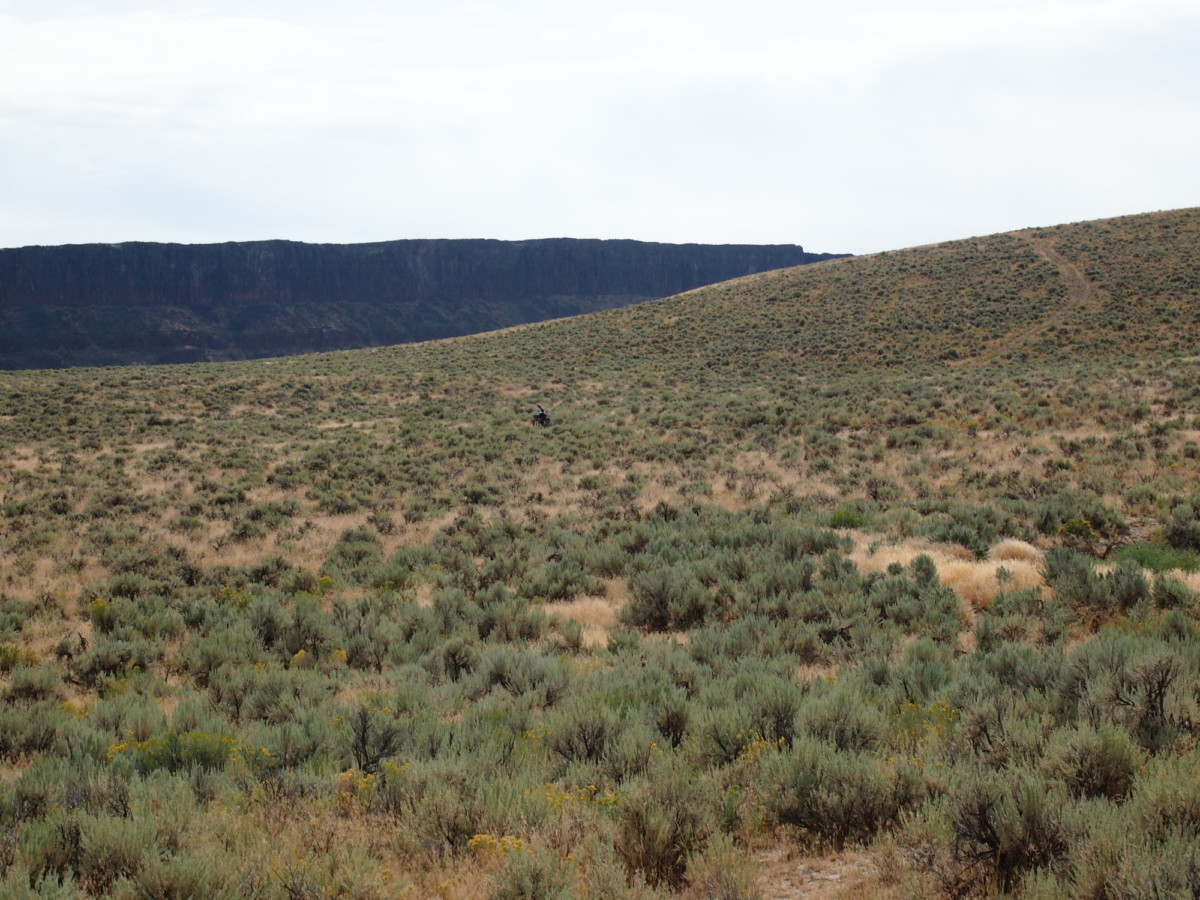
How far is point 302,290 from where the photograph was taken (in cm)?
12288

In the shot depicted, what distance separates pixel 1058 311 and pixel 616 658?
1711 inches

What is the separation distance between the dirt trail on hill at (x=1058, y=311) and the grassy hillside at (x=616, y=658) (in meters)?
12.9

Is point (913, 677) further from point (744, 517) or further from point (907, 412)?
point (907, 412)

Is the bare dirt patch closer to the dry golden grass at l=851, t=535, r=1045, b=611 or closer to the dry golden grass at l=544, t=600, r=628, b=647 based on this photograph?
the dry golden grass at l=544, t=600, r=628, b=647

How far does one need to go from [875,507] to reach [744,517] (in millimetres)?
2486

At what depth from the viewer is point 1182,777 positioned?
11.2 ft

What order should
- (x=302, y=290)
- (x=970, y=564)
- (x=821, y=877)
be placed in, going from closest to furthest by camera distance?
(x=821, y=877), (x=970, y=564), (x=302, y=290)

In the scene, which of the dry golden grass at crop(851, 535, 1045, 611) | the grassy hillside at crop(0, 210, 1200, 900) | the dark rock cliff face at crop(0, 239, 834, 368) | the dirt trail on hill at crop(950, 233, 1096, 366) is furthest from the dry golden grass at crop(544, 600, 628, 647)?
the dark rock cliff face at crop(0, 239, 834, 368)

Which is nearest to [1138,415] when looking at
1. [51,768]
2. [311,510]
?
[311,510]

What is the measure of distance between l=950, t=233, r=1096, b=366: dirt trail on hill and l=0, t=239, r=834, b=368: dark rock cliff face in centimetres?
8920

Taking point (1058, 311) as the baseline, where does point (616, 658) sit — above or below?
below

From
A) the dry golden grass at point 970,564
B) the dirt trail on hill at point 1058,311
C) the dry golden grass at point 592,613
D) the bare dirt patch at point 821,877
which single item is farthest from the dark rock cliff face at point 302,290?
the bare dirt patch at point 821,877

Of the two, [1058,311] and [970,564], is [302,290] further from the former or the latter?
[970,564]

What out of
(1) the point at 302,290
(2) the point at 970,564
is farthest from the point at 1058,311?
(1) the point at 302,290
